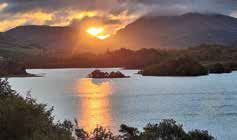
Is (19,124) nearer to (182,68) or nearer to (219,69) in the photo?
(182,68)

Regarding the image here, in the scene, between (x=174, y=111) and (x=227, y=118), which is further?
(x=174, y=111)

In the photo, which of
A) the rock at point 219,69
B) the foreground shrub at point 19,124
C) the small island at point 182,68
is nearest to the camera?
the foreground shrub at point 19,124

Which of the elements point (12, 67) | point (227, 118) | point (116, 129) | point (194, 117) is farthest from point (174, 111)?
point (12, 67)

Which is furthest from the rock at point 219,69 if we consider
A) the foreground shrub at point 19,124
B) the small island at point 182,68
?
the foreground shrub at point 19,124

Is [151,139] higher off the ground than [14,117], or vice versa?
[14,117]

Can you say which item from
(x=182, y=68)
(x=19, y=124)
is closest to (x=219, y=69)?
(x=182, y=68)

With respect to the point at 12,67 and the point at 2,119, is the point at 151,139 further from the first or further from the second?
the point at 12,67

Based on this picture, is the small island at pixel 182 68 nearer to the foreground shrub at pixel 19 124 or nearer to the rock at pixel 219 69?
the rock at pixel 219 69

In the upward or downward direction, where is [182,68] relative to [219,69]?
upward

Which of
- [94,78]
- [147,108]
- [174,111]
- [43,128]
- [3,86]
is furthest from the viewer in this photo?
[94,78]

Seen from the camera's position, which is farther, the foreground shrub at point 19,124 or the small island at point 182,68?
the small island at point 182,68

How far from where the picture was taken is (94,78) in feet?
565

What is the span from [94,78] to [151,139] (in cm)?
14468

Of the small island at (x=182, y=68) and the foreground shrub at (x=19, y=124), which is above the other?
the small island at (x=182, y=68)
